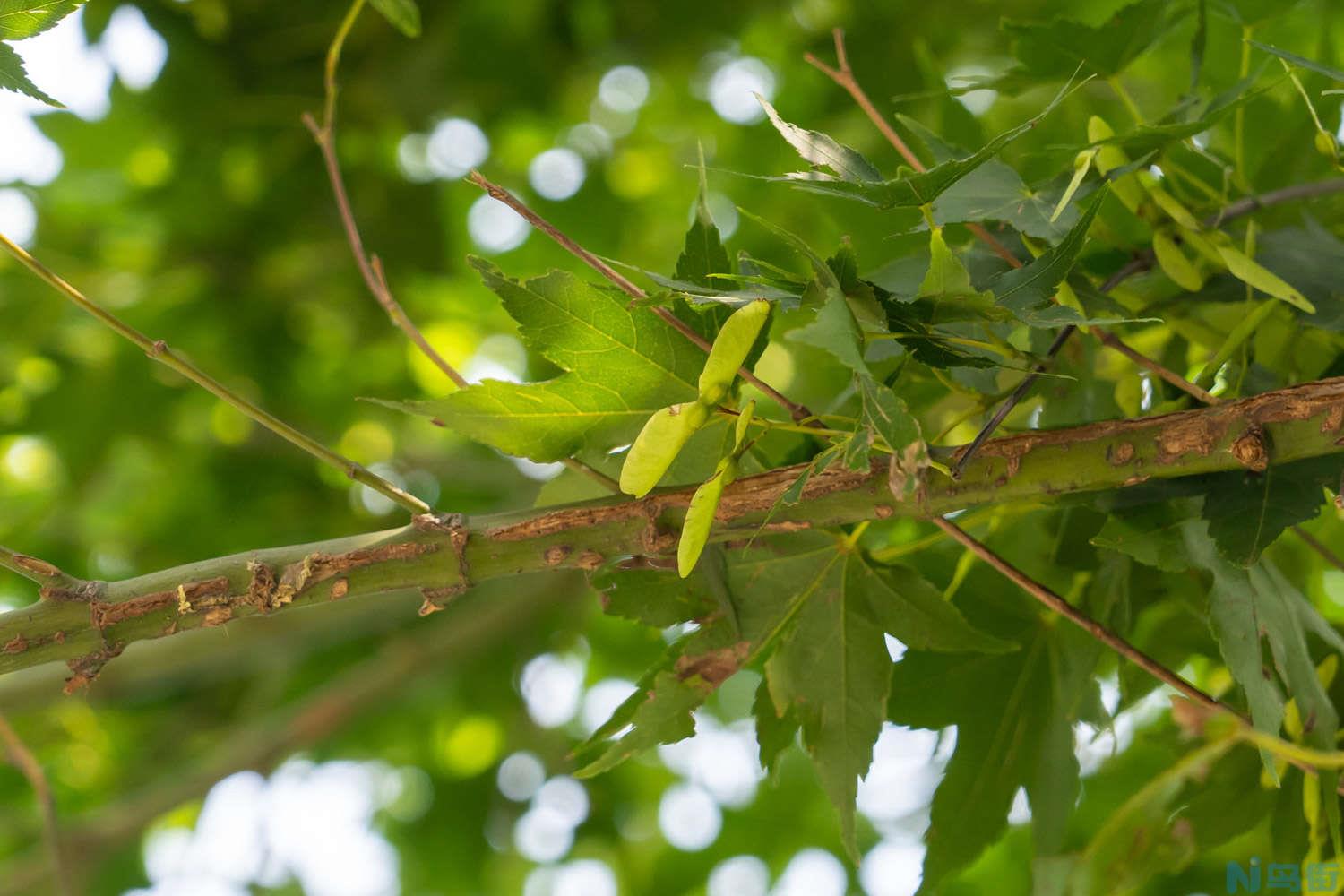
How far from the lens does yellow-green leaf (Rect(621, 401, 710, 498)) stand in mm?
439

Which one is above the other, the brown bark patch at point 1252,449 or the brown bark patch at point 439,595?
the brown bark patch at point 1252,449

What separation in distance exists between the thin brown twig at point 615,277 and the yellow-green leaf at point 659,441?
3cm

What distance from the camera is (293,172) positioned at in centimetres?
170

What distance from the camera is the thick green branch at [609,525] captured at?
1.57 feet

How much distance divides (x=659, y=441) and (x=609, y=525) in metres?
0.08

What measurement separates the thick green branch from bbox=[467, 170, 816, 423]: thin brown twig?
1.4 inches

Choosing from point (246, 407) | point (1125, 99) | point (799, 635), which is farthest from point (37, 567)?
point (1125, 99)

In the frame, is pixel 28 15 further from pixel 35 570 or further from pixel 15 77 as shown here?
Result: pixel 35 570

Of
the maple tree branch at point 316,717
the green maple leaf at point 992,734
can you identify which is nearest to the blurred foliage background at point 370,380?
the maple tree branch at point 316,717

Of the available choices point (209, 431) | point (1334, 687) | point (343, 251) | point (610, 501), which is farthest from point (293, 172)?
point (1334, 687)

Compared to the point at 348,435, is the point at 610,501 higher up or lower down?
lower down

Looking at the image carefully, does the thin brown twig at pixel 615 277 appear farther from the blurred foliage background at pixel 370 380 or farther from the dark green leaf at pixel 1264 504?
Answer: the blurred foliage background at pixel 370 380

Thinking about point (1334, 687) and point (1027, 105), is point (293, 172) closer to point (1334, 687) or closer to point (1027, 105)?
point (1027, 105)

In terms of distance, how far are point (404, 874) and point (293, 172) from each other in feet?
3.89
